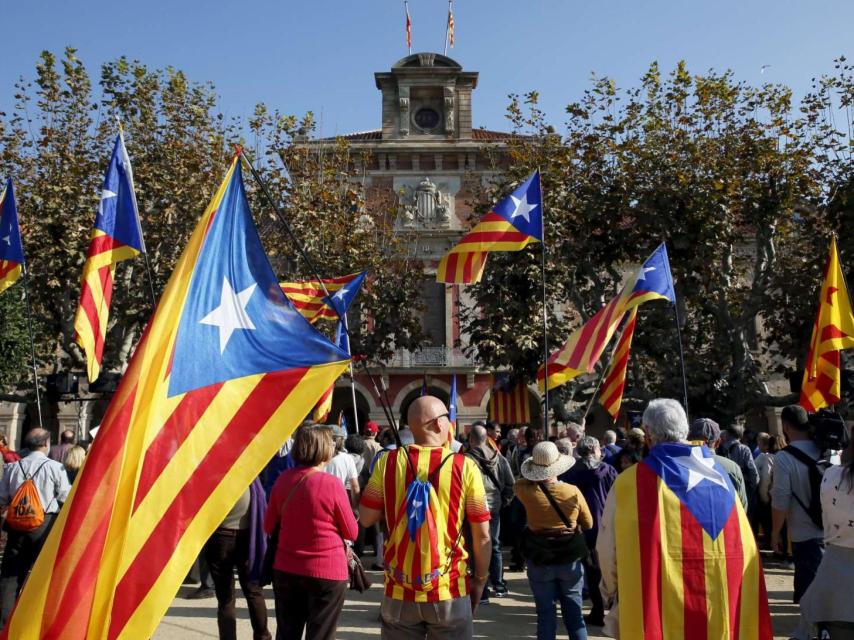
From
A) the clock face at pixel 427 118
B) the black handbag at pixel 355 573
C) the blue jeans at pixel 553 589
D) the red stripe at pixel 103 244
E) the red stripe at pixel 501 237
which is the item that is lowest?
the blue jeans at pixel 553 589

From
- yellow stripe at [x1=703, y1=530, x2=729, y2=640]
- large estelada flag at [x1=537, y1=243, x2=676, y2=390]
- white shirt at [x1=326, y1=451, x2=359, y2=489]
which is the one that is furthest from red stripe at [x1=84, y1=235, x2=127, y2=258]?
yellow stripe at [x1=703, y1=530, x2=729, y2=640]

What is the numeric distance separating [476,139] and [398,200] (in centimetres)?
403

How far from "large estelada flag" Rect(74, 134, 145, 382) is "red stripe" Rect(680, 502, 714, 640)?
648 centimetres

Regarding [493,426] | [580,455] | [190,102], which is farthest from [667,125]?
[580,455]

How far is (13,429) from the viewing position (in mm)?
32312

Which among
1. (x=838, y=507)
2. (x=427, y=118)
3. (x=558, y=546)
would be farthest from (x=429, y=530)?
(x=427, y=118)

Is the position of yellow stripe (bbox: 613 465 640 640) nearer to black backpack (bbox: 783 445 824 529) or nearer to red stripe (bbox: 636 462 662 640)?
red stripe (bbox: 636 462 662 640)

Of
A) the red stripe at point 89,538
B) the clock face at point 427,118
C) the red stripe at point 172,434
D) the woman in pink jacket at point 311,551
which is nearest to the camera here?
the red stripe at point 89,538

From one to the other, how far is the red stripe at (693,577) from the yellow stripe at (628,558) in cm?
22

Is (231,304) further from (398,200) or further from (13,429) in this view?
(13,429)

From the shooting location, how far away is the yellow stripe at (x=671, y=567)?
13.0 feet

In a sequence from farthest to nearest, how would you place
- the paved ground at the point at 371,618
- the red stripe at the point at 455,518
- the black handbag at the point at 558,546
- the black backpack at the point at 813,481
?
the paved ground at the point at 371,618
the black backpack at the point at 813,481
the black handbag at the point at 558,546
the red stripe at the point at 455,518

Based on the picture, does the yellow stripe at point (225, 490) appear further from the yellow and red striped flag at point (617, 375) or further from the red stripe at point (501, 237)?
the yellow and red striped flag at point (617, 375)

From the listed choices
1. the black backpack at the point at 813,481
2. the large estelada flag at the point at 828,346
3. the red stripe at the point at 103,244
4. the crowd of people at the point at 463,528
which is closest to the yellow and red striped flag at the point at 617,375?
the large estelada flag at the point at 828,346
